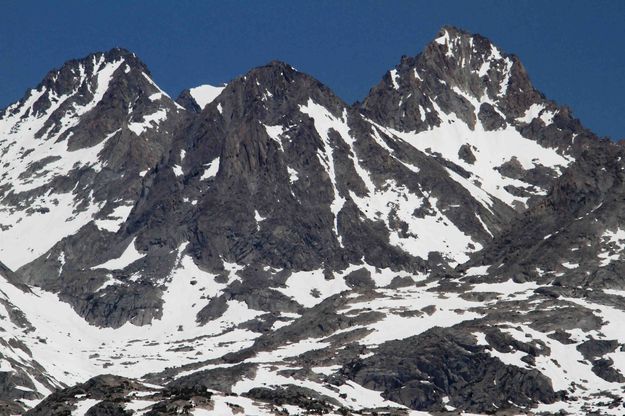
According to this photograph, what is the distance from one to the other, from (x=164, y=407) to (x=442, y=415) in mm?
38383

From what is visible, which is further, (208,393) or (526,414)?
(526,414)

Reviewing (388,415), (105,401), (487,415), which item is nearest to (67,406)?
(105,401)

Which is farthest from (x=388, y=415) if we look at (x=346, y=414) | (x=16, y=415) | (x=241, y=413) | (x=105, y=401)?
(x=16, y=415)

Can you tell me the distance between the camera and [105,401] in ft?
586

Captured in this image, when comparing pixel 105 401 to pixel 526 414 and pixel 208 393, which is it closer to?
pixel 208 393

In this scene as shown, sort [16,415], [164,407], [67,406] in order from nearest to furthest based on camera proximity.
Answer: [164,407]
[67,406]
[16,415]

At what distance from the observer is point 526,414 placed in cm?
19838

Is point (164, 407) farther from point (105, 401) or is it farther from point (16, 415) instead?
point (16, 415)

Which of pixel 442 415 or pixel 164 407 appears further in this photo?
pixel 442 415

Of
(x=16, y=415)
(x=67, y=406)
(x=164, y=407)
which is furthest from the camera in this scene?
(x=16, y=415)

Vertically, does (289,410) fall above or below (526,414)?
below

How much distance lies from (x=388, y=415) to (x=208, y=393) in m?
20.3

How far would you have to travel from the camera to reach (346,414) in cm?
18100

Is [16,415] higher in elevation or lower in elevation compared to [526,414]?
lower
